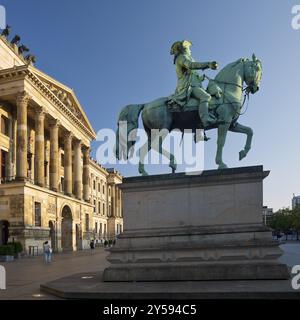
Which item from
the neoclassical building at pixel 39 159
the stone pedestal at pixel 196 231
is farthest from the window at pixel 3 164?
the stone pedestal at pixel 196 231

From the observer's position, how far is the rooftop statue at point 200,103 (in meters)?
13.3

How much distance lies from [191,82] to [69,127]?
51180mm

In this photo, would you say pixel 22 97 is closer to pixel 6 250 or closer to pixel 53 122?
pixel 53 122

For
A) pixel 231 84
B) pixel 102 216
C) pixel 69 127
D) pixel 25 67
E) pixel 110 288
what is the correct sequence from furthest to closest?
pixel 102 216 < pixel 69 127 < pixel 25 67 < pixel 231 84 < pixel 110 288

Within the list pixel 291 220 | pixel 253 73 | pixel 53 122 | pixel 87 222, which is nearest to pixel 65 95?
pixel 53 122

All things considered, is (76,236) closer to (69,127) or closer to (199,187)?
(69,127)

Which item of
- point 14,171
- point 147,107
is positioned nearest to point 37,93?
point 14,171

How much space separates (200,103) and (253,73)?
220 centimetres

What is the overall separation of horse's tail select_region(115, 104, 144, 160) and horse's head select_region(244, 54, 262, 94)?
3.83 meters

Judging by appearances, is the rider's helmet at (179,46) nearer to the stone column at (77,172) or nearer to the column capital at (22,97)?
the column capital at (22,97)

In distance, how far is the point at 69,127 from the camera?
2478 inches

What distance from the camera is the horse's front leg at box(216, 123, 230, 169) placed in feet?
43.4

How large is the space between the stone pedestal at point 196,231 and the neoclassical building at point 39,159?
108 ft

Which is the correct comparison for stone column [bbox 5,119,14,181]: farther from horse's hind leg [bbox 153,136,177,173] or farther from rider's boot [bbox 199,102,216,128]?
rider's boot [bbox 199,102,216,128]
